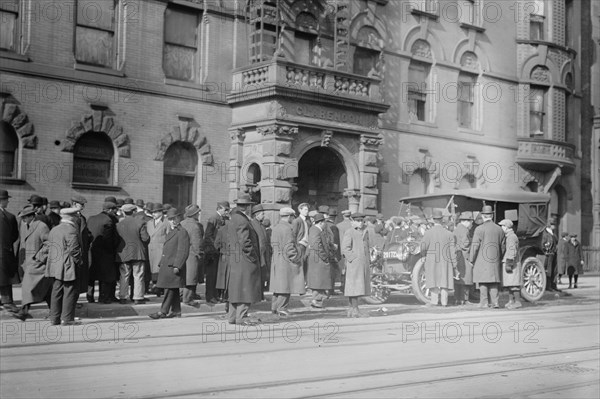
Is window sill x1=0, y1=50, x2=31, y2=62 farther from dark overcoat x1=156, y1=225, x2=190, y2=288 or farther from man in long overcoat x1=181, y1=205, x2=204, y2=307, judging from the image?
dark overcoat x1=156, y1=225, x2=190, y2=288

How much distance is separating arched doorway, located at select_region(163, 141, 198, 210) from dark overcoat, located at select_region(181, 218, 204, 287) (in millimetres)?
7224

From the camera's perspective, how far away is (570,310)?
17.0 m

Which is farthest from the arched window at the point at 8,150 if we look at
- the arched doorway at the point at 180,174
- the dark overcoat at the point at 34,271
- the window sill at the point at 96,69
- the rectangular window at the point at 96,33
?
the dark overcoat at the point at 34,271

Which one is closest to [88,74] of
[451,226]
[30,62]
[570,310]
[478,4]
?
[30,62]

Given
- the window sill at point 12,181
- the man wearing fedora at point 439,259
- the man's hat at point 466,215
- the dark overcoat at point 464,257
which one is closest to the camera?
the man wearing fedora at point 439,259

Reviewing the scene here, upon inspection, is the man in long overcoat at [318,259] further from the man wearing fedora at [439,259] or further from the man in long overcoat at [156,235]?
the man in long overcoat at [156,235]

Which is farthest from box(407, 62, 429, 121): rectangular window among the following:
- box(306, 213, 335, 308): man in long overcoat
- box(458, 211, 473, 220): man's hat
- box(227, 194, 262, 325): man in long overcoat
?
box(227, 194, 262, 325): man in long overcoat

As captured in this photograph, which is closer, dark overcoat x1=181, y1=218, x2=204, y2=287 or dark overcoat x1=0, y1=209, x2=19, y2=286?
dark overcoat x1=0, y1=209, x2=19, y2=286

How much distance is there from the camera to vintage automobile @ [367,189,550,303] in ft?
56.2

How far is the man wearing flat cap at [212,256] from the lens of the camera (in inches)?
611

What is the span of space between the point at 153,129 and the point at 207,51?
121 inches

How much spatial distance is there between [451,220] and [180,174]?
8.28m

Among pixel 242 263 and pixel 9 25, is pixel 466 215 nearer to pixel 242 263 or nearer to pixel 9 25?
pixel 242 263

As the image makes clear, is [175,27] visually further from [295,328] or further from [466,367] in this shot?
[466,367]
